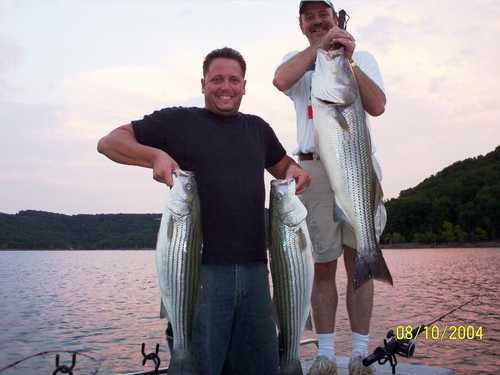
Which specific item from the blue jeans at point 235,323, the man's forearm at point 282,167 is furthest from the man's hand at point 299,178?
the blue jeans at point 235,323

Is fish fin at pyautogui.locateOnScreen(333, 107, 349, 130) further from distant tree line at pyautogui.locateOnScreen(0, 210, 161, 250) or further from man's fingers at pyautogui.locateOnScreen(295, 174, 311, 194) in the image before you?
distant tree line at pyautogui.locateOnScreen(0, 210, 161, 250)

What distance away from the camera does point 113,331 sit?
78.5ft

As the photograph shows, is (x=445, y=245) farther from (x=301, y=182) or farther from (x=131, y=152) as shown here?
(x=131, y=152)

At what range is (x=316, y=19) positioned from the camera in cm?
547

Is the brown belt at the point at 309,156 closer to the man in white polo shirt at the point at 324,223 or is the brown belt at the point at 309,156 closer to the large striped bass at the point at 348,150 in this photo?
the man in white polo shirt at the point at 324,223

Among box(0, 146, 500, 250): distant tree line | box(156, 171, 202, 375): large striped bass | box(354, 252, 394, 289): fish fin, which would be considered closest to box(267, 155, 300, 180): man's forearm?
box(354, 252, 394, 289): fish fin

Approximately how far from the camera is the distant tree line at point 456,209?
10462cm

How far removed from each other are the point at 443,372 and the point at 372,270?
199 cm

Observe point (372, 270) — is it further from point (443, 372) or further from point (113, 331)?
point (113, 331)

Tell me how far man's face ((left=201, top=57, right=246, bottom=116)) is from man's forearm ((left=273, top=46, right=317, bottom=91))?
0.81 metres

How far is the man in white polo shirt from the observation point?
17.6ft

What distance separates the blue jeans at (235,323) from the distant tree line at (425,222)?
312ft

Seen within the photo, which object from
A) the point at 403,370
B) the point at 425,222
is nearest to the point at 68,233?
the point at 425,222

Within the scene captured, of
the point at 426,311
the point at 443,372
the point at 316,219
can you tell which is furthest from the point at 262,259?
the point at 426,311
